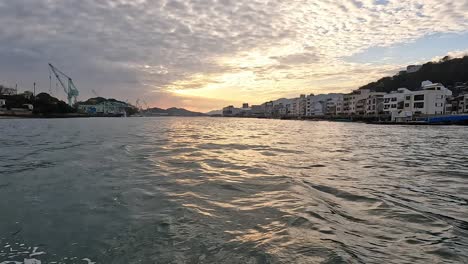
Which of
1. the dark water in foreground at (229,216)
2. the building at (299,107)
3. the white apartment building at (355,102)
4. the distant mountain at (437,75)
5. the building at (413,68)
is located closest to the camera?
the dark water in foreground at (229,216)

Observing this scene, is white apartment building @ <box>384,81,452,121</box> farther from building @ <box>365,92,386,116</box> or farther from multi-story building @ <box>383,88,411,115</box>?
building @ <box>365,92,386,116</box>

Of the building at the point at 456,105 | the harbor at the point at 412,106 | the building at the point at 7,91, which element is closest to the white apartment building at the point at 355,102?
the harbor at the point at 412,106

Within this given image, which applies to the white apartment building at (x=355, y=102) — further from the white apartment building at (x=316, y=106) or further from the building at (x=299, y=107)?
the building at (x=299, y=107)

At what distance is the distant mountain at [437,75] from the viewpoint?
108 m

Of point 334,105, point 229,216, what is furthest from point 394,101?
point 229,216

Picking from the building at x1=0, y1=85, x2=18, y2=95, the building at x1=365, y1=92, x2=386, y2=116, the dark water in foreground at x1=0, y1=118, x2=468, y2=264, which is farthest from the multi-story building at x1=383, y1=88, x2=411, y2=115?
the building at x1=0, y1=85, x2=18, y2=95

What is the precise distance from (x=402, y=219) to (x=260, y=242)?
2715 mm

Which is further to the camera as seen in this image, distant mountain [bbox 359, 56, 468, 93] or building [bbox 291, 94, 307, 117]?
building [bbox 291, 94, 307, 117]

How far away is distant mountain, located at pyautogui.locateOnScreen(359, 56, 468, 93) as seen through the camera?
10844cm

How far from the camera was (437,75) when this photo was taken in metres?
114

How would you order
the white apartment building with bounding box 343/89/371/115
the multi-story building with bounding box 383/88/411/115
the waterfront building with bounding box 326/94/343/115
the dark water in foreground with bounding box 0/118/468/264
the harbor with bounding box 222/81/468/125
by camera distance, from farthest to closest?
the waterfront building with bounding box 326/94/343/115 → the white apartment building with bounding box 343/89/371/115 → the multi-story building with bounding box 383/88/411/115 → the harbor with bounding box 222/81/468/125 → the dark water in foreground with bounding box 0/118/468/264

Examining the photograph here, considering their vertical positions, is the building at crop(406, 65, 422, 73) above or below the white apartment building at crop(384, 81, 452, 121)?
above

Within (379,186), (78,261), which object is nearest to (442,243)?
(379,186)

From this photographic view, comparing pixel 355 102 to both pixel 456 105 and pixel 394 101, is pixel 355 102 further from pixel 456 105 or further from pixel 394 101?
pixel 456 105
